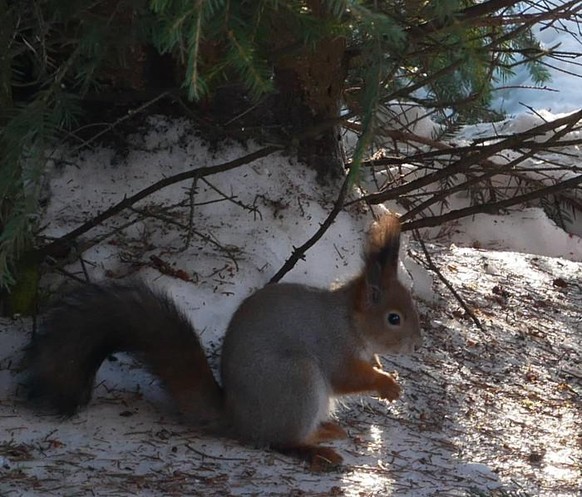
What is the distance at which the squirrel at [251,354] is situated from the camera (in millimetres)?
2340

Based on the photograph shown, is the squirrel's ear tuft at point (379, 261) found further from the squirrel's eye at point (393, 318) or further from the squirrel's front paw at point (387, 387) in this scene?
the squirrel's front paw at point (387, 387)

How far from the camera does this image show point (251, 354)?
235 cm

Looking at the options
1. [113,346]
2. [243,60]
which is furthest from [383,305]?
[243,60]

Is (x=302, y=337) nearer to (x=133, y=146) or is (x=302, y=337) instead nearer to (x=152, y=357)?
(x=152, y=357)

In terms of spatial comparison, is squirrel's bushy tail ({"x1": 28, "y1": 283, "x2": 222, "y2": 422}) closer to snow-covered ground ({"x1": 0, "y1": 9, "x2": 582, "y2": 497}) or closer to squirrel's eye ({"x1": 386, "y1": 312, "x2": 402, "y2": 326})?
snow-covered ground ({"x1": 0, "y1": 9, "x2": 582, "y2": 497})

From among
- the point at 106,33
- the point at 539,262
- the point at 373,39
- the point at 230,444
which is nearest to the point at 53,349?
the point at 230,444

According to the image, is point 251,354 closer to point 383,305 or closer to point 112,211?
point 383,305

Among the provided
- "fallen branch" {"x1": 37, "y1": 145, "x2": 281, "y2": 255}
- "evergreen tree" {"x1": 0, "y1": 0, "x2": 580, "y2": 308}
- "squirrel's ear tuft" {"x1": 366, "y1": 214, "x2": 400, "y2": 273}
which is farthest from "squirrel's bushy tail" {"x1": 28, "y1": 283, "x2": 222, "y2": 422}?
"squirrel's ear tuft" {"x1": 366, "y1": 214, "x2": 400, "y2": 273}

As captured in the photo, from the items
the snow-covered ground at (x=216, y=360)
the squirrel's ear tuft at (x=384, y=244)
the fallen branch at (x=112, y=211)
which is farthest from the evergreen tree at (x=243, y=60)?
the squirrel's ear tuft at (x=384, y=244)

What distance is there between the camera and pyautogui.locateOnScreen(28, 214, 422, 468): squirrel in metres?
2.34

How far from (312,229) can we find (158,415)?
114 cm

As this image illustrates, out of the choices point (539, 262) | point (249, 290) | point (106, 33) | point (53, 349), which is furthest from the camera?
point (539, 262)

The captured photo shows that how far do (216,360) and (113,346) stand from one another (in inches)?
16.6

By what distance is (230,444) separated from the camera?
2.36 metres
